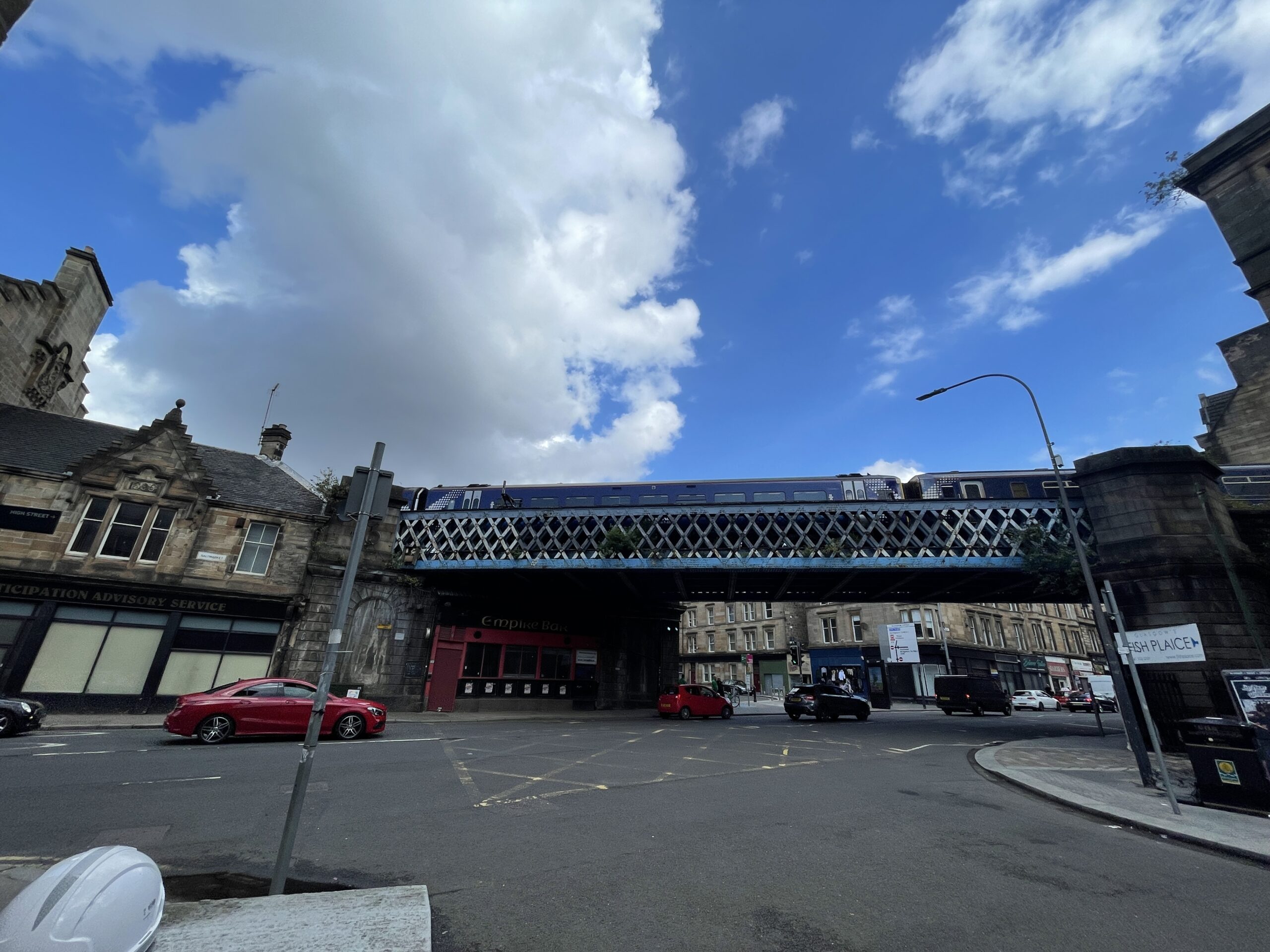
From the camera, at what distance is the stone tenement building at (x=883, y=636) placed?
45375mm

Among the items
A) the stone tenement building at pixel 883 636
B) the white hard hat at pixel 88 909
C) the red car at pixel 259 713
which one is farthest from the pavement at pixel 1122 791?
the stone tenement building at pixel 883 636

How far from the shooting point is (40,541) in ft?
61.7

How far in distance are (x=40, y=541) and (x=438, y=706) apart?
596 inches

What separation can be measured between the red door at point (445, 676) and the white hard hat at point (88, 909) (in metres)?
23.9

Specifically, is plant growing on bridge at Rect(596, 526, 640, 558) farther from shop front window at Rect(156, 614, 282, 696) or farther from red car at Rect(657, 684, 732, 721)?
shop front window at Rect(156, 614, 282, 696)

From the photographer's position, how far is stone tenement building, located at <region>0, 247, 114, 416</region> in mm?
23391

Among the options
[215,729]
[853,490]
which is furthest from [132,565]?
[853,490]

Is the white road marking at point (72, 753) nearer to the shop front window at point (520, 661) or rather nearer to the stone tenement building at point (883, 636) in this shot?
the shop front window at point (520, 661)

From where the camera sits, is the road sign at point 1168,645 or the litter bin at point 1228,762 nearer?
the litter bin at point 1228,762

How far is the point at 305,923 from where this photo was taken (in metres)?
3.65

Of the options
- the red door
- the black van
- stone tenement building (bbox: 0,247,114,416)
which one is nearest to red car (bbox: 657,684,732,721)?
the red door

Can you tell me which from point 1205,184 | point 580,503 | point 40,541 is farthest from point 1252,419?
point 40,541

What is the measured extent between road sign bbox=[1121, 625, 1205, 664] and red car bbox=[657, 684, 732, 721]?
56.3 feet

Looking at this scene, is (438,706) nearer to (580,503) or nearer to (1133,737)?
(580,503)
